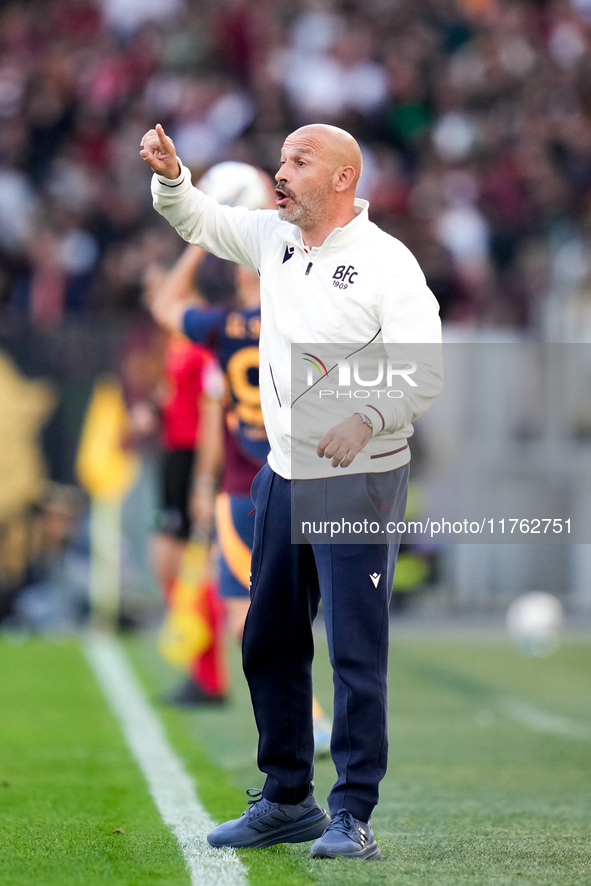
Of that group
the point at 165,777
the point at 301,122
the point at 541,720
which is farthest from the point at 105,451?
the point at 165,777

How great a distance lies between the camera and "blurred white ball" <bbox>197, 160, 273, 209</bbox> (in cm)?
568

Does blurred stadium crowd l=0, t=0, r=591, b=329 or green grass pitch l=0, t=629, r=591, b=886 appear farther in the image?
blurred stadium crowd l=0, t=0, r=591, b=329

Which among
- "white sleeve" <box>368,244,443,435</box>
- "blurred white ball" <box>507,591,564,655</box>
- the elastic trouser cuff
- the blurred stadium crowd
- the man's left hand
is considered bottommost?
the elastic trouser cuff

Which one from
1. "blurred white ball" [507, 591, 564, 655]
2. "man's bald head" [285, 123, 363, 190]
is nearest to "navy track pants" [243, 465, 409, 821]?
"man's bald head" [285, 123, 363, 190]

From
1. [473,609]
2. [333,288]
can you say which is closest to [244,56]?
[473,609]

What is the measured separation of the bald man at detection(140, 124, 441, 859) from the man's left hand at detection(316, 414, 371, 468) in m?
0.12

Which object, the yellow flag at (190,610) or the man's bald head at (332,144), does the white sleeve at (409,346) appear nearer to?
the man's bald head at (332,144)

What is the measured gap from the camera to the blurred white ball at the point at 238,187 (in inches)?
223

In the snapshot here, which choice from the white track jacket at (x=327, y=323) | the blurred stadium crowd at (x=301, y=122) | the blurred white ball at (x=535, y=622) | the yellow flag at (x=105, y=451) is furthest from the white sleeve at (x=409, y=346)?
the blurred stadium crowd at (x=301, y=122)

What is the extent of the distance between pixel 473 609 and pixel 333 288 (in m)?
8.19

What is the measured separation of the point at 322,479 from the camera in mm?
3752

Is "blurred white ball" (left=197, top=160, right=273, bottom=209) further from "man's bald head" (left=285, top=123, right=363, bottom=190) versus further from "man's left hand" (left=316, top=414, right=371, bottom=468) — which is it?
"man's left hand" (left=316, top=414, right=371, bottom=468)

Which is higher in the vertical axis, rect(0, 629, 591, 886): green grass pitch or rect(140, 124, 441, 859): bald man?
rect(140, 124, 441, 859): bald man

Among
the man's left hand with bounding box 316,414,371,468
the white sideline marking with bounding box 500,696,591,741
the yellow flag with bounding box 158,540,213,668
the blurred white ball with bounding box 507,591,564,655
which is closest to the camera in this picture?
the man's left hand with bounding box 316,414,371,468
